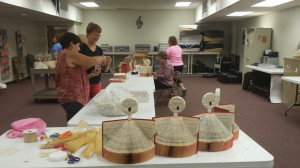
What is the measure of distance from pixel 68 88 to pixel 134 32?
339 inches

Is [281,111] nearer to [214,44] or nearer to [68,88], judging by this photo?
[68,88]

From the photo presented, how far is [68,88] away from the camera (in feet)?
7.56

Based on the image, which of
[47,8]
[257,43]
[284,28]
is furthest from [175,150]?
[47,8]

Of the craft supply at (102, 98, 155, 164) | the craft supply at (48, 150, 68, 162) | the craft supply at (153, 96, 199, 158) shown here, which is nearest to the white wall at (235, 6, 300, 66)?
Result: the craft supply at (153, 96, 199, 158)

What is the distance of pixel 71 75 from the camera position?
2283 millimetres

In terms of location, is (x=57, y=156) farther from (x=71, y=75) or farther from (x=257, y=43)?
(x=257, y=43)

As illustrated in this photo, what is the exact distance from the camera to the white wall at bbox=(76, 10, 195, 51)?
10.5 metres

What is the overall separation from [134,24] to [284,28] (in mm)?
5797

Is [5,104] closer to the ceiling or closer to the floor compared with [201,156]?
closer to the floor

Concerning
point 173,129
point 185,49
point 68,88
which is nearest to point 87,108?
point 68,88

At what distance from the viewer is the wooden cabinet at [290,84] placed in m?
4.92

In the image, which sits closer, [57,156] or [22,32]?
[57,156]

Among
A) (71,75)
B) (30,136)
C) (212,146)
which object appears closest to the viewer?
(212,146)

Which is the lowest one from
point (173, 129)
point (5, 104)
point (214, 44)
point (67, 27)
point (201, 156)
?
point (5, 104)
